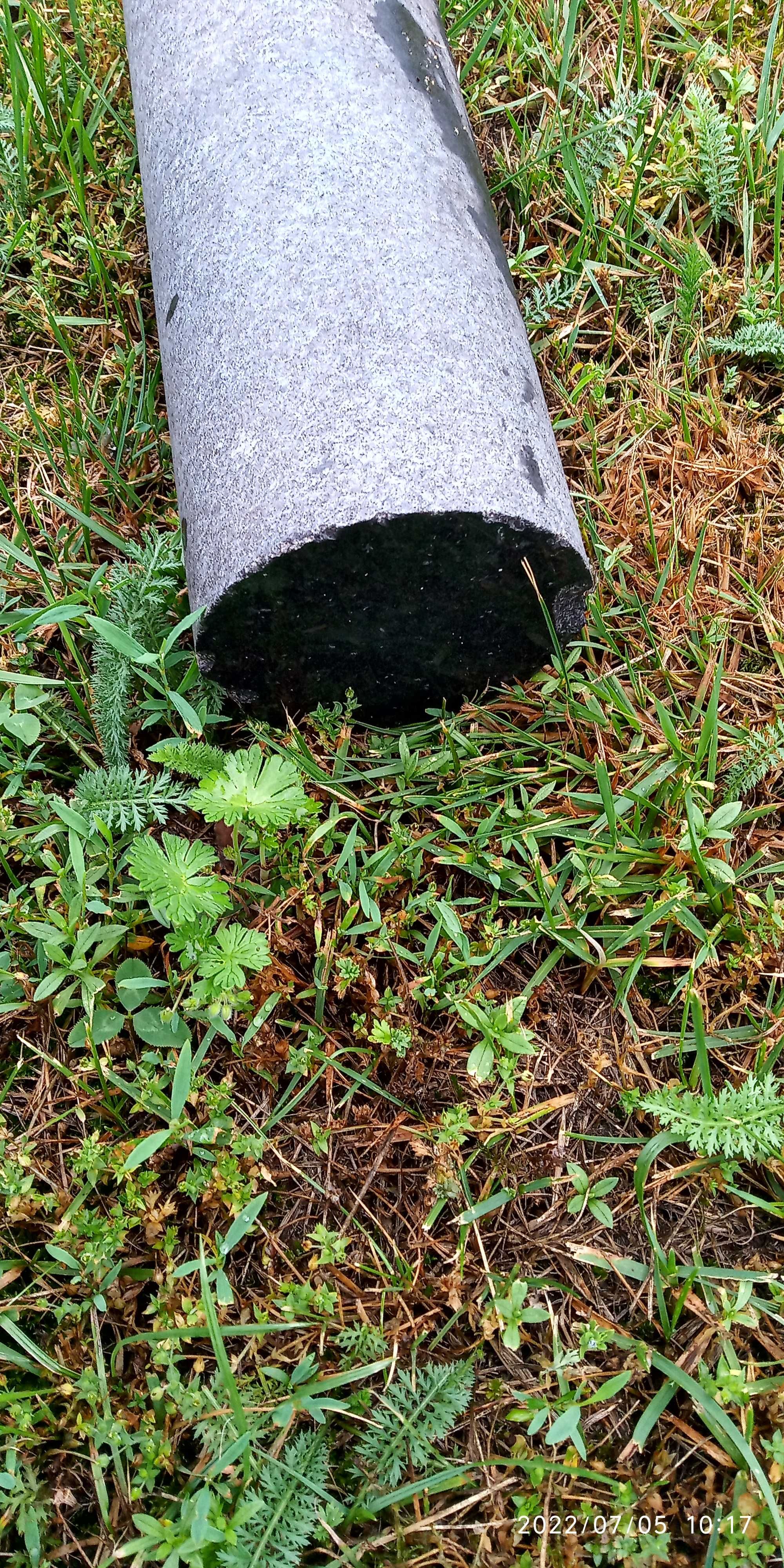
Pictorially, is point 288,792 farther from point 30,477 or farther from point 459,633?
point 30,477

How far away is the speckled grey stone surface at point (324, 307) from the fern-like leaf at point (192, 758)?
188 mm

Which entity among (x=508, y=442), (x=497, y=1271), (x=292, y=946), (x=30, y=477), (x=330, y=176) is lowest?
(x=497, y=1271)

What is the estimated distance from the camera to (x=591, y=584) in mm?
1936

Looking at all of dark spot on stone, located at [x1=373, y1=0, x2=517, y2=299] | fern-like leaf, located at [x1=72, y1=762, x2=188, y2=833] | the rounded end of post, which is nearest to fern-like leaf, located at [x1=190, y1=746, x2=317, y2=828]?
fern-like leaf, located at [x1=72, y1=762, x2=188, y2=833]

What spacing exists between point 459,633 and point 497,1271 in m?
1.11

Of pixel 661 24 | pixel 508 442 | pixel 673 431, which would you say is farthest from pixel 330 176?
pixel 661 24

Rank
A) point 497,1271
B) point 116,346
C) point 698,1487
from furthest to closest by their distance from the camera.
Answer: point 116,346, point 497,1271, point 698,1487

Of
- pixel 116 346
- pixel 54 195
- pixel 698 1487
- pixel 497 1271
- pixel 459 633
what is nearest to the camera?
pixel 698 1487

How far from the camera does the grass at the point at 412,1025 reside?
4.73 feet

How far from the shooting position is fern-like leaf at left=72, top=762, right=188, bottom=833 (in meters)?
1.82

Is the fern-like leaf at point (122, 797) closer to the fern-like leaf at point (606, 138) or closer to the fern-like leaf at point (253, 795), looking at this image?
the fern-like leaf at point (253, 795)

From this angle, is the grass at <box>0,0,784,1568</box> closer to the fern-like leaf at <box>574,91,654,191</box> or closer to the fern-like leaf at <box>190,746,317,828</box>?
the fern-like leaf at <box>190,746,317,828</box>

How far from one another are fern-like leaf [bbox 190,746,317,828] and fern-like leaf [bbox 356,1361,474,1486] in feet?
2.83

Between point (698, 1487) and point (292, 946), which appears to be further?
point (292, 946)
